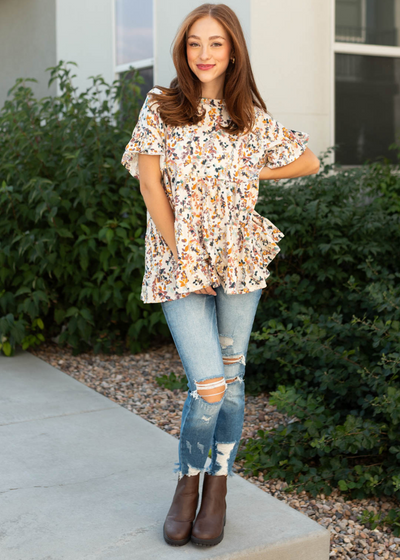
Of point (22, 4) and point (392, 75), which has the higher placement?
point (22, 4)

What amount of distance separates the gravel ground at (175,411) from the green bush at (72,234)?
16 centimetres

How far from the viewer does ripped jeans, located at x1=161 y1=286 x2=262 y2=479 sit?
2.28 metres

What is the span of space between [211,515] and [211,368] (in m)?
0.53

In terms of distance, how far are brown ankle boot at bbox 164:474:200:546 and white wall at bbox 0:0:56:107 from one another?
6.84 metres

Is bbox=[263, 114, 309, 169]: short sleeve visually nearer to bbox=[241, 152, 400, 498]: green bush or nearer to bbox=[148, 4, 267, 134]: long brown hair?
bbox=[148, 4, 267, 134]: long brown hair

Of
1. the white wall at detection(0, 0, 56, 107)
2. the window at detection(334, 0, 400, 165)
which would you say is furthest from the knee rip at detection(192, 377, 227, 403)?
the white wall at detection(0, 0, 56, 107)

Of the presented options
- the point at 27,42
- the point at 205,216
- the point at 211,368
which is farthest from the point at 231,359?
the point at 27,42

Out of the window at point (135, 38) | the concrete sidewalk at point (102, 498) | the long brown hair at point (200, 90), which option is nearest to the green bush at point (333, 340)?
the concrete sidewalk at point (102, 498)

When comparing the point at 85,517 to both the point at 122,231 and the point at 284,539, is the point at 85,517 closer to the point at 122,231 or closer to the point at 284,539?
the point at 284,539

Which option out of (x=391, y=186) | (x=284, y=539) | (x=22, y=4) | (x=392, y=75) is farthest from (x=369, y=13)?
(x=22, y=4)

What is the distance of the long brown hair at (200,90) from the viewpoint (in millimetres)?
2264

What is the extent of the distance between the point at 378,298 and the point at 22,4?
7.98 metres

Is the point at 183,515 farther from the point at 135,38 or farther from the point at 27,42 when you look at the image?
the point at 27,42

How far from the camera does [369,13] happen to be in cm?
548
